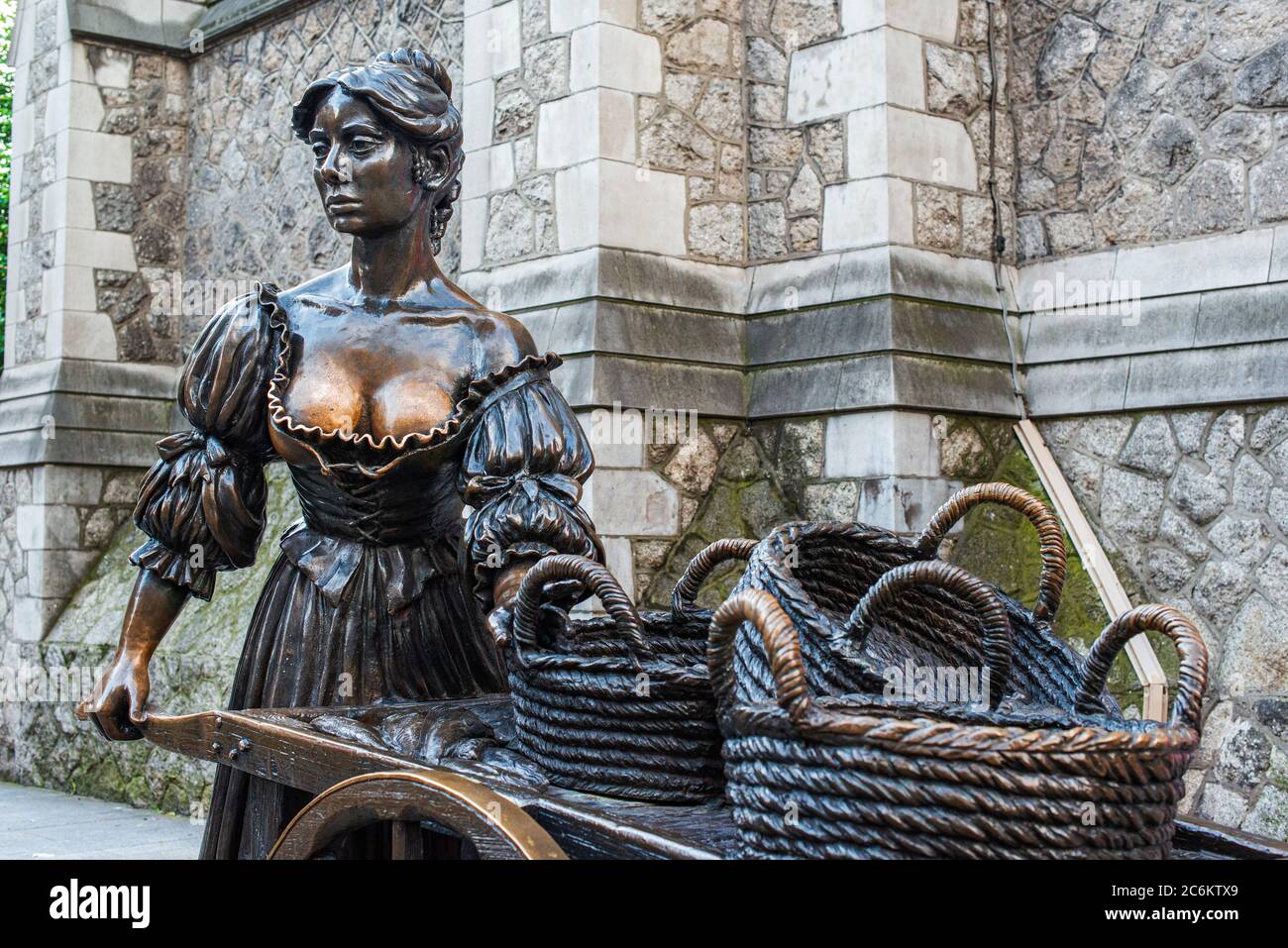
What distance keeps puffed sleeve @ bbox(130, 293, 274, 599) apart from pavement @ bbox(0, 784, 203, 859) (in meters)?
3.93

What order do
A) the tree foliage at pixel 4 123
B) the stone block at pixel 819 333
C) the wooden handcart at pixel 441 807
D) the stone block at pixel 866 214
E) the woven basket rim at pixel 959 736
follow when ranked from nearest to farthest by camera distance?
the woven basket rim at pixel 959 736 < the wooden handcart at pixel 441 807 < the stone block at pixel 819 333 < the stone block at pixel 866 214 < the tree foliage at pixel 4 123

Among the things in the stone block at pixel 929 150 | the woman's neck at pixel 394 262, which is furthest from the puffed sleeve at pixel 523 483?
the stone block at pixel 929 150

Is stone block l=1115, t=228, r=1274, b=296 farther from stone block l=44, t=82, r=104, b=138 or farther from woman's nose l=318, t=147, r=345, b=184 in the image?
stone block l=44, t=82, r=104, b=138

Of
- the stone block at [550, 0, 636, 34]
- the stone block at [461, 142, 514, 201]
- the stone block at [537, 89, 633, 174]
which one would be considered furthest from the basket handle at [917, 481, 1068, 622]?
the stone block at [461, 142, 514, 201]

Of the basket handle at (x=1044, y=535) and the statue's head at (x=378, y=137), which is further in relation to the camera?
the statue's head at (x=378, y=137)

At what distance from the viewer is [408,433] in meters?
2.64

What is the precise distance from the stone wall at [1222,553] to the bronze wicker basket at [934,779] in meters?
3.63

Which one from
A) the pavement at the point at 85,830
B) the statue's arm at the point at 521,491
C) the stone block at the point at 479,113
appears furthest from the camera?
the pavement at the point at 85,830

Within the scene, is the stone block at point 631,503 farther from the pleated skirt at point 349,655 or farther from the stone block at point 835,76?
the pleated skirt at point 349,655

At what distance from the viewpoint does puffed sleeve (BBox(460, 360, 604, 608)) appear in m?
2.53

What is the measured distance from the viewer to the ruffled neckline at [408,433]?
2.62 m

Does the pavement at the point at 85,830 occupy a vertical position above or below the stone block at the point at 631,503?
below

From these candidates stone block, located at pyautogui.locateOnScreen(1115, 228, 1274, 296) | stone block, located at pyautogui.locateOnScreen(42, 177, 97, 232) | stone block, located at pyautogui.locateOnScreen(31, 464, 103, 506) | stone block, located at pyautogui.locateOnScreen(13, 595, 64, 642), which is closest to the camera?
stone block, located at pyautogui.locateOnScreen(1115, 228, 1274, 296)

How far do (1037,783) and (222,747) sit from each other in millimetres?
1440
